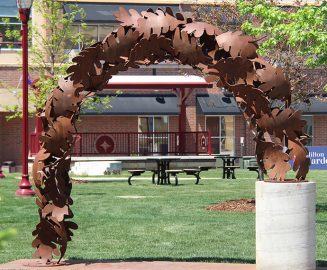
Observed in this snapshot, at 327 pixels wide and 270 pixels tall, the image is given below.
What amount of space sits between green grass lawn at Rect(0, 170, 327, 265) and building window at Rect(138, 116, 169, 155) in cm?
1692

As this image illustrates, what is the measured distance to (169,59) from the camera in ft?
34.1

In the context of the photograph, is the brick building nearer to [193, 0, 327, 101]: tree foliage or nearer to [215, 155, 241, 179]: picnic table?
[215, 155, 241, 179]: picnic table

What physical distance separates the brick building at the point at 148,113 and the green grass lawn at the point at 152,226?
21655mm

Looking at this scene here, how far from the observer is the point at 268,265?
9281 millimetres

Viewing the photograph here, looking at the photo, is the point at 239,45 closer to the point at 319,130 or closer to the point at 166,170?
the point at 166,170

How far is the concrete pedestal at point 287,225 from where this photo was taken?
9.23m

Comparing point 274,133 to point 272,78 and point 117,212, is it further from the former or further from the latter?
point 117,212

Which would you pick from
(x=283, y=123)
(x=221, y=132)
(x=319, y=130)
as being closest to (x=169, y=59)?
(x=283, y=123)

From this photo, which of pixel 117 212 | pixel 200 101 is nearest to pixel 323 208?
pixel 117 212

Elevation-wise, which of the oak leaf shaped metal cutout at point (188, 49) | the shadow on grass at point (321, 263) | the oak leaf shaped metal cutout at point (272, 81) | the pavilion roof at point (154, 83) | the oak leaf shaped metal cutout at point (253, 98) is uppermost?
the pavilion roof at point (154, 83)

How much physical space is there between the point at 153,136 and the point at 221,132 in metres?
6.32

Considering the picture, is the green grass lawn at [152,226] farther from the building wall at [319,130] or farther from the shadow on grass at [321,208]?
A: the building wall at [319,130]

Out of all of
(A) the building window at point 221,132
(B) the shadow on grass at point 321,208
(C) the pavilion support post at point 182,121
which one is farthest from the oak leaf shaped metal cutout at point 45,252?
(A) the building window at point 221,132

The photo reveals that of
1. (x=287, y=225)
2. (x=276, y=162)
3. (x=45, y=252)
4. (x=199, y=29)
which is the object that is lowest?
(x=45, y=252)
